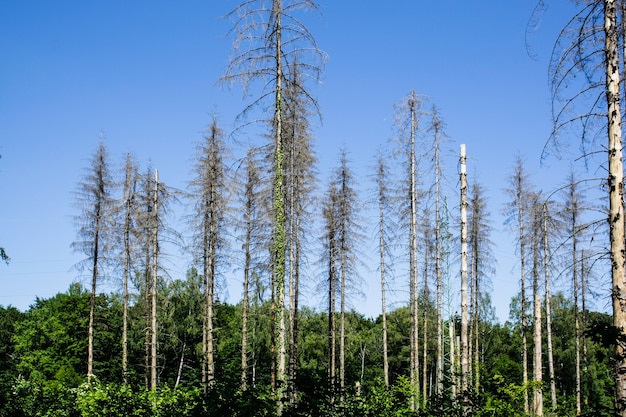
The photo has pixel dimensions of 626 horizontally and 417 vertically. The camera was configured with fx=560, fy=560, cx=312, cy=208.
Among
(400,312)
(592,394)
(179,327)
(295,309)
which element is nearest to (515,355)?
(400,312)

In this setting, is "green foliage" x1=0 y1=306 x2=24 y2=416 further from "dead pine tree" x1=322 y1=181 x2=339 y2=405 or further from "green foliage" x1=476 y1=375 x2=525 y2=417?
"green foliage" x1=476 y1=375 x2=525 y2=417

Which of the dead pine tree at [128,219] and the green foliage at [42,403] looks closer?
the green foliage at [42,403]

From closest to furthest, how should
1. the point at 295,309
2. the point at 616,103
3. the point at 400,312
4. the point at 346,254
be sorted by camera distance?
the point at 616,103 → the point at 295,309 → the point at 346,254 → the point at 400,312

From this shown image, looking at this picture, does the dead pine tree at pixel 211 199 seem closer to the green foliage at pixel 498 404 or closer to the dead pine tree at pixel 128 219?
the dead pine tree at pixel 128 219

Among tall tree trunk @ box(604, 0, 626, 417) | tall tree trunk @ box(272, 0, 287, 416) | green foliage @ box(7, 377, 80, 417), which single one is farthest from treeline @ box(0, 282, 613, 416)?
tall tree trunk @ box(604, 0, 626, 417)

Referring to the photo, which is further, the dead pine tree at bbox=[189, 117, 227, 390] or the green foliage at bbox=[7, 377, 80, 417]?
the dead pine tree at bbox=[189, 117, 227, 390]

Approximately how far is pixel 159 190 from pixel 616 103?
18.0 metres

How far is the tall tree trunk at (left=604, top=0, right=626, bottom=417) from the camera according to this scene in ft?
28.0

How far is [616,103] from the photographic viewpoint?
889cm

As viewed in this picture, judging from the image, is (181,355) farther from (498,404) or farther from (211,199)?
(498,404)

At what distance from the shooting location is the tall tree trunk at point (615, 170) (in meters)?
8.53

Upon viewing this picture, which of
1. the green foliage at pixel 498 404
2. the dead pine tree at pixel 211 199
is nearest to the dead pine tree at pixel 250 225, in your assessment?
the dead pine tree at pixel 211 199

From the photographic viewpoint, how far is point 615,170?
8797 mm

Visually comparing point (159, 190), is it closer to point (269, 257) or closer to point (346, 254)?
point (269, 257)
